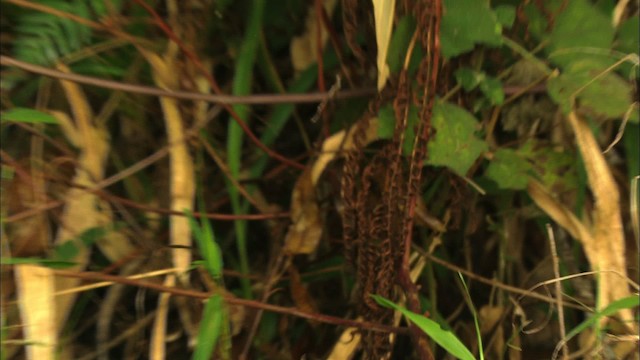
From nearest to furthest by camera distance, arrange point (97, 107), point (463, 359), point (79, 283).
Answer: point (463, 359) < point (79, 283) < point (97, 107)

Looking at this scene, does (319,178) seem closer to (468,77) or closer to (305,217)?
(305,217)

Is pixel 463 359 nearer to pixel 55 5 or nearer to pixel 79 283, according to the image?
pixel 79 283

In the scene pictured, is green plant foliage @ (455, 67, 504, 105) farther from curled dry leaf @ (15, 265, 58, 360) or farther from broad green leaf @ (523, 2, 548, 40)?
curled dry leaf @ (15, 265, 58, 360)

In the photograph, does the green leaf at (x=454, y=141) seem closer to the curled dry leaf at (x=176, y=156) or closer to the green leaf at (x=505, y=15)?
the green leaf at (x=505, y=15)

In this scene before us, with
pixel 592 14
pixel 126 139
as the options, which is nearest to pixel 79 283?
pixel 126 139

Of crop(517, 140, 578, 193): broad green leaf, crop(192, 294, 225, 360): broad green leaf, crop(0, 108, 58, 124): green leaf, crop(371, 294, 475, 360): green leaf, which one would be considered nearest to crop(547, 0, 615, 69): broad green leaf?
crop(517, 140, 578, 193): broad green leaf

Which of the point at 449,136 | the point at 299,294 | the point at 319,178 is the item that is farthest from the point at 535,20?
the point at 299,294
